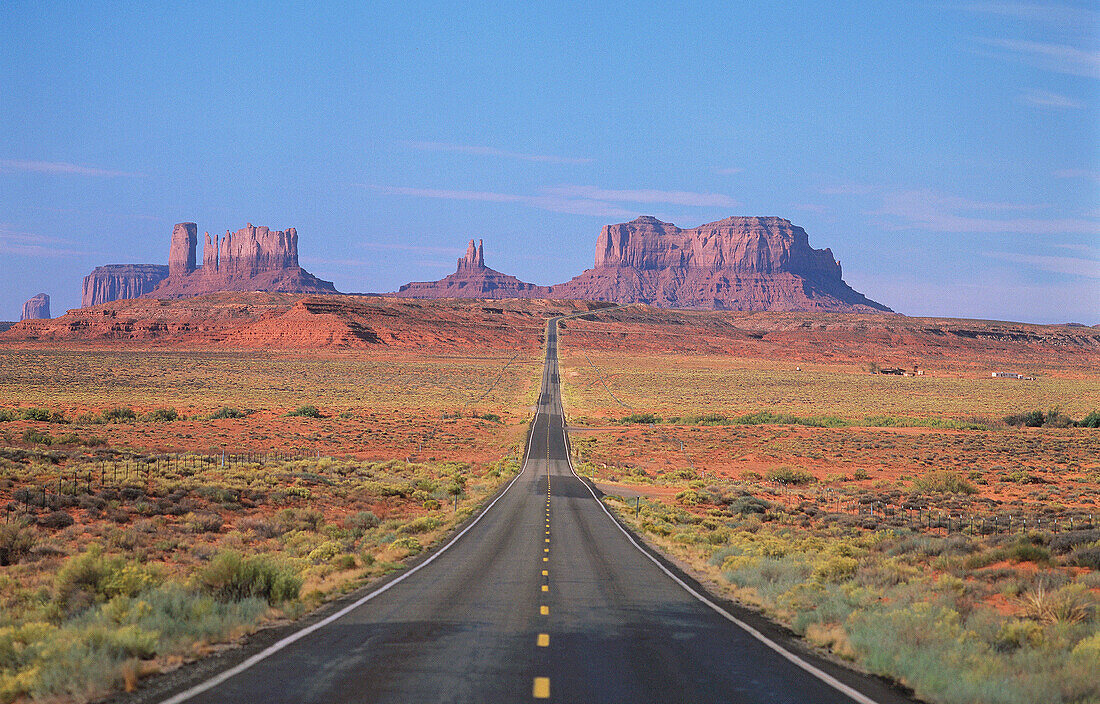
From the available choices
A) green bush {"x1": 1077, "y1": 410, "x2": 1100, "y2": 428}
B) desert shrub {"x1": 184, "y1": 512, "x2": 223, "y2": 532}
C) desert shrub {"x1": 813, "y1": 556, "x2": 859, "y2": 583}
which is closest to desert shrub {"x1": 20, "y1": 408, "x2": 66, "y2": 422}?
desert shrub {"x1": 184, "y1": 512, "x2": 223, "y2": 532}

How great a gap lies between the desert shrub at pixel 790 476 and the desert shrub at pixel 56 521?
106ft

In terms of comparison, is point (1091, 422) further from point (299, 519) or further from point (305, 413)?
point (299, 519)

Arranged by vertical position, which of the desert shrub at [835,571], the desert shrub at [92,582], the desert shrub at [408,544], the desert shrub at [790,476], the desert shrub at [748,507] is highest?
the desert shrub at [92,582]

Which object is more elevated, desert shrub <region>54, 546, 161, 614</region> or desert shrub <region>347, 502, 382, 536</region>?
desert shrub <region>54, 546, 161, 614</region>

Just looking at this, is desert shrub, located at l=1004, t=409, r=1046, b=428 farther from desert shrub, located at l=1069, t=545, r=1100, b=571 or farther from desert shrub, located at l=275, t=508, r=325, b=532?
desert shrub, located at l=275, t=508, r=325, b=532

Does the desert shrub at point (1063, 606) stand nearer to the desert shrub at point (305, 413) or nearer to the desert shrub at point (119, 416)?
the desert shrub at point (119, 416)

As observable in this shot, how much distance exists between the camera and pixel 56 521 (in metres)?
20.5

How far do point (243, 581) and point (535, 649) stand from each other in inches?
198

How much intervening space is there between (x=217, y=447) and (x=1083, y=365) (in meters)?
175

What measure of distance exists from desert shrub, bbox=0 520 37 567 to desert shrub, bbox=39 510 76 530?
238 cm

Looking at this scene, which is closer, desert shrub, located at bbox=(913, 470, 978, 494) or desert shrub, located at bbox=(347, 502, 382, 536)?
desert shrub, located at bbox=(347, 502, 382, 536)

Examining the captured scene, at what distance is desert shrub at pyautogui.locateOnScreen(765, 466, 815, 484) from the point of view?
4184cm

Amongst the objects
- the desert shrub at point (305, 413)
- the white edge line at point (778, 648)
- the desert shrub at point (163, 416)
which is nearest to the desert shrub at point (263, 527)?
the white edge line at point (778, 648)

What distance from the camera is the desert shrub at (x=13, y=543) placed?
55.3 ft
